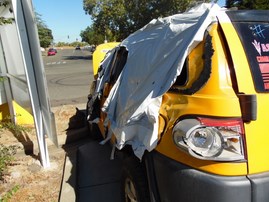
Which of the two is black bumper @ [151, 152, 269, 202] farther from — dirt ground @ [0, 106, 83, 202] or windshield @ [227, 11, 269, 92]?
dirt ground @ [0, 106, 83, 202]

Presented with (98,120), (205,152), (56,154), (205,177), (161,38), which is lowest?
(56,154)

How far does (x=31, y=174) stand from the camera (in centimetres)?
461

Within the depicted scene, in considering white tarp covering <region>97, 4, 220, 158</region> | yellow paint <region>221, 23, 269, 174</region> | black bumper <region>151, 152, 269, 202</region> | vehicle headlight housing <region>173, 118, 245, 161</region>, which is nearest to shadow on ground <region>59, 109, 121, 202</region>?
white tarp covering <region>97, 4, 220, 158</region>

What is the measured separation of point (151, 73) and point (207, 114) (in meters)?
0.86

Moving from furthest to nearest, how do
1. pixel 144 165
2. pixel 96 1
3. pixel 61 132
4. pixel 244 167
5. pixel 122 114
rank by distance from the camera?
pixel 96 1
pixel 61 132
pixel 122 114
pixel 144 165
pixel 244 167

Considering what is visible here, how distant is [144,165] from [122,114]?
23.8 inches

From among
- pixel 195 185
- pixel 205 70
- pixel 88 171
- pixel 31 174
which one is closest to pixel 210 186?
pixel 195 185

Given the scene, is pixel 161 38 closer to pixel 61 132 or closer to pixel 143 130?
pixel 143 130

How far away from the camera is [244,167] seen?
1.99 m

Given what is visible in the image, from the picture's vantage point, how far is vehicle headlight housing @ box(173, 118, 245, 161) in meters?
2.00

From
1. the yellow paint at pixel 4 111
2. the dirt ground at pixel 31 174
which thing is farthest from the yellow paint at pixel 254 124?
the yellow paint at pixel 4 111

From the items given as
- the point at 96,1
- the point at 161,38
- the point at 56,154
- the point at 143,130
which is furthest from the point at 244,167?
the point at 96,1

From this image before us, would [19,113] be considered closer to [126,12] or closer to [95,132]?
[95,132]

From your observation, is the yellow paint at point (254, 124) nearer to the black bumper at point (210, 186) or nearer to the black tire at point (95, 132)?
the black bumper at point (210, 186)
